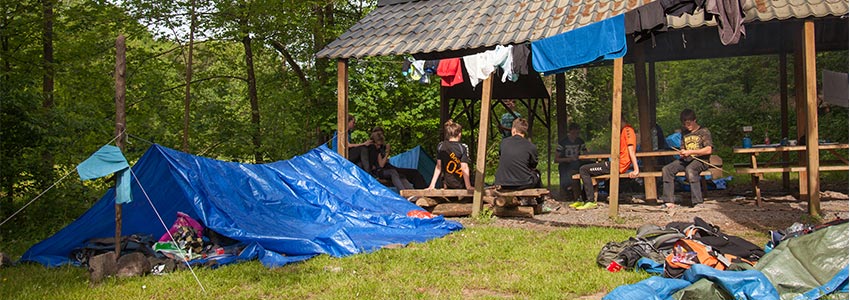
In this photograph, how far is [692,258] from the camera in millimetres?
5145

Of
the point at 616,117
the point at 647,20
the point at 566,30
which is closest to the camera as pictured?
the point at 647,20

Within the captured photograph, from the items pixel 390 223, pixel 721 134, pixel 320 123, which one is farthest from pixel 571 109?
pixel 390 223

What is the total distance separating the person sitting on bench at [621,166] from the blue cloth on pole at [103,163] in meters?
6.16

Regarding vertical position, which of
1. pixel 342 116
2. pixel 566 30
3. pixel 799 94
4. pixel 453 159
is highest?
pixel 566 30

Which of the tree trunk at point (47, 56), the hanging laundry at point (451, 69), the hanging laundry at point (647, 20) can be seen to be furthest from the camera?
the tree trunk at point (47, 56)

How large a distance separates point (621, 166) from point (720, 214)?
1.68m

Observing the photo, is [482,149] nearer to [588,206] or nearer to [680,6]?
[588,206]

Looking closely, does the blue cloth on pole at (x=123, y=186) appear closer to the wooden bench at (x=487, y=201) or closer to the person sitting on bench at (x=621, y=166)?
the wooden bench at (x=487, y=201)

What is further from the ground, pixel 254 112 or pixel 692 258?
pixel 254 112

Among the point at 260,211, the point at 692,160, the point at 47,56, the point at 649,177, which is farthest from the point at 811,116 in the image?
the point at 47,56

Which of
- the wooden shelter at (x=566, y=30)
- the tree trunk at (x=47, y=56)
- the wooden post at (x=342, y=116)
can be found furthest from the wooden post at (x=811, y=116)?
the tree trunk at (x=47, y=56)

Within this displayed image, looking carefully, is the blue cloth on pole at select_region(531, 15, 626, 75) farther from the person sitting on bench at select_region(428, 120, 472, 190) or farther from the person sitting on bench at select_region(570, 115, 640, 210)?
the person sitting on bench at select_region(570, 115, 640, 210)

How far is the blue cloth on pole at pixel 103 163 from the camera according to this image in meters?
5.66

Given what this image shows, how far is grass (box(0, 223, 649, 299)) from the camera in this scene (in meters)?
5.28
